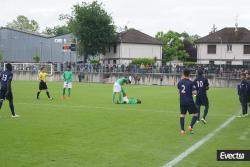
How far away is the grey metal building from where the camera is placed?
300 feet

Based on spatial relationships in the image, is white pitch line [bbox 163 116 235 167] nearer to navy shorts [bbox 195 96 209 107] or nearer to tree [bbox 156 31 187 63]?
navy shorts [bbox 195 96 209 107]

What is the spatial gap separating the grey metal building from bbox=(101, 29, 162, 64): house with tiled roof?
34.8 feet

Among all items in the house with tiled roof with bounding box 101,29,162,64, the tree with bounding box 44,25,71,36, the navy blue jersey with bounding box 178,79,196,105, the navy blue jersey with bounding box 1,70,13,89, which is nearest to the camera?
the navy blue jersey with bounding box 178,79,196,105

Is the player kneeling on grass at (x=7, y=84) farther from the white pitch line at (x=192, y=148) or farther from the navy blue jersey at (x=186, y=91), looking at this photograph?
the white pitch line at (x=192, y=148)

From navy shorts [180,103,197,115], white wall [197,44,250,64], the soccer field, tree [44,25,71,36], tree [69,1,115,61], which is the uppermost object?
tree [44,25,71,36]

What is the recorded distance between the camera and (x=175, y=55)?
105 m

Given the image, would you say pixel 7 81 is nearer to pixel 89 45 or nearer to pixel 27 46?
pixel 89 45

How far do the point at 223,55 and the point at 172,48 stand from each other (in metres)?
26.1

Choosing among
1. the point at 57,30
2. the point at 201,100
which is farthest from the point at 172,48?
the point at 201,100

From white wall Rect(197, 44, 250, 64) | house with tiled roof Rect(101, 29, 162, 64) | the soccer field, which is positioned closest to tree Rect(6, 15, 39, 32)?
house with tiled roof Rect(101, 29, 162, 64)

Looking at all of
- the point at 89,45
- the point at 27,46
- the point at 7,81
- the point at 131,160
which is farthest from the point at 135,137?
the point at 27,46

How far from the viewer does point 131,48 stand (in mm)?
81500

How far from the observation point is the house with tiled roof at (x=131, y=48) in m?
80.4

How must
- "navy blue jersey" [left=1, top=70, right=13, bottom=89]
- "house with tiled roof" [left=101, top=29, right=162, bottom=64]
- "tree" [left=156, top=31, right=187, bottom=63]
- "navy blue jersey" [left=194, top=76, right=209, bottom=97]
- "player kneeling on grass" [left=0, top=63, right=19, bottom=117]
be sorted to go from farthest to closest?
"tree" [left=156, top=31, right=187, bottom=63] → "house with tiled roof" [left=101, top=29, right=162, bottom=64] → "navy blue jersey" [left=1, top=70, right=13, bottom=89] → "player kneeling on grass" [left=0, top=63, right=19, bottom=117] → "navy blue jersey" [left=194, top=76, right=209, bottom=97]
